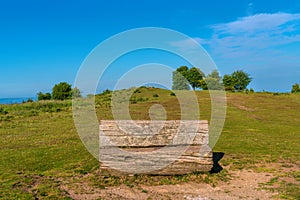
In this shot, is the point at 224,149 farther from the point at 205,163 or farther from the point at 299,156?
the point at 205,163

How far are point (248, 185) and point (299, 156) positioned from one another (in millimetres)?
4644

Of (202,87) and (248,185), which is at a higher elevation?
(202,87)

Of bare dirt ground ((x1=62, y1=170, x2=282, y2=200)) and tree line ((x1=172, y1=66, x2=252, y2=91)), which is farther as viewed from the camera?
tree line ((x1=172, y1=66, x2=252, y2=91))

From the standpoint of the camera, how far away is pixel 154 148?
327 inches

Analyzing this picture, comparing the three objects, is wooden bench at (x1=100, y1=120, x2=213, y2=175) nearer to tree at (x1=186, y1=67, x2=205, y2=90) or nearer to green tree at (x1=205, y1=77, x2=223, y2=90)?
green tree at (x1=205, y1=77, x2=223, y2=90)

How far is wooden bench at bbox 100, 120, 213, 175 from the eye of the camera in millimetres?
8164

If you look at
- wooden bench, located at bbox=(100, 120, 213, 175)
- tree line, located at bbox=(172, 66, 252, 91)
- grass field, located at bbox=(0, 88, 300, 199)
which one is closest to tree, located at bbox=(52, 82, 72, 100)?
tree line, located at bbox=(172, 66, 252, 91)

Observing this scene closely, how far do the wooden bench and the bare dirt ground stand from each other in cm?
64

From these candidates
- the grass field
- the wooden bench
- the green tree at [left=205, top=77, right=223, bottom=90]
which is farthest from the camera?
the green tree at [left=205, top=77, right=223, bottom=90]

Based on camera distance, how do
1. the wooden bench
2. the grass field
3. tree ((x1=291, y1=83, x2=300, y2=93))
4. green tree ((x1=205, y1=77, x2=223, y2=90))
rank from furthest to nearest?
1. green tree ((x1=205, y1=77, x2=223, y2=90))
2. tree ((x1=291, y1=83, x2=300, y2=93))
3. the wooden bench
4. the grass field

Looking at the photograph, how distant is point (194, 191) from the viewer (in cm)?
738

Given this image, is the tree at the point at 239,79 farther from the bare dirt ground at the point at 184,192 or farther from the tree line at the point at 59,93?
the bare dirt ground at the point at 184,192

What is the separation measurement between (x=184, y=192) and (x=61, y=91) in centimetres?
7124

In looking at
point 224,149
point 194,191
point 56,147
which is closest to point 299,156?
point 224,149
